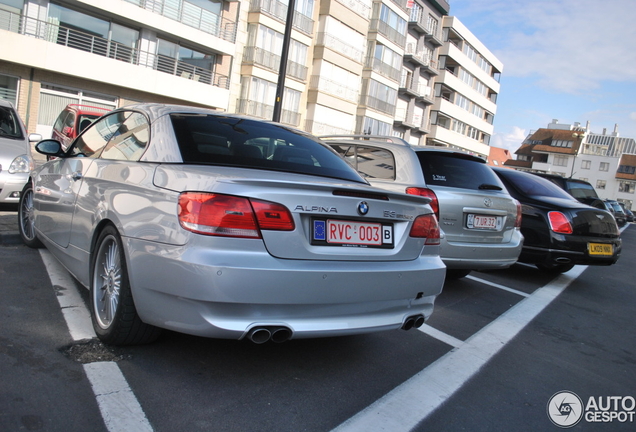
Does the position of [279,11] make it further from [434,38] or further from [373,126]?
[434,38]

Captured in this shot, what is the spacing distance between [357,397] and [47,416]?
5.02ft

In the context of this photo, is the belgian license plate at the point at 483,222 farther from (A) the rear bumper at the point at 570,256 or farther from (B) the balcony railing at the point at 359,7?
(B) the balcony railing at the point at 359,7

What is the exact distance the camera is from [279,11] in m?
31.1

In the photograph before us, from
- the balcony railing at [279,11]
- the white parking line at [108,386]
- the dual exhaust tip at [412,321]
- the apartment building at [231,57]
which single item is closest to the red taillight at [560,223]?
the dual exhaust tip at [412,321]

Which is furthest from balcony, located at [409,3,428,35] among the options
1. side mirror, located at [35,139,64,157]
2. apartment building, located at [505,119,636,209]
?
apartment building, located at [505,119,636,209]

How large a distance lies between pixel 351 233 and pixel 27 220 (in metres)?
4.07

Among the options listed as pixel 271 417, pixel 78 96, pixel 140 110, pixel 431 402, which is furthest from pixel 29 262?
pixel 78 96

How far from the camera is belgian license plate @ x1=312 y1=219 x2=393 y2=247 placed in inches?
112

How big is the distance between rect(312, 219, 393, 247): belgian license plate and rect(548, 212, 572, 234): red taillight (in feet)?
16.3

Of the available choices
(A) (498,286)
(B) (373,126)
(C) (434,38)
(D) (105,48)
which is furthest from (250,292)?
(C) (434,38)

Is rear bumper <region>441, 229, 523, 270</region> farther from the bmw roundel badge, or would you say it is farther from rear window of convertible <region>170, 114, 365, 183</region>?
the bmw roundel badge

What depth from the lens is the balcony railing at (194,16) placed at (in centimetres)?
2531

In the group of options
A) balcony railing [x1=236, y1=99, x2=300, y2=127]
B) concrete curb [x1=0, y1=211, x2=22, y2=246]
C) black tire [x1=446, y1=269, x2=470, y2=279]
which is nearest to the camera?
concrete curb [x1=0, y1=211, x2=22, y2=246]

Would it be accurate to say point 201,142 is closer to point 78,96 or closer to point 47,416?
point 47,416
